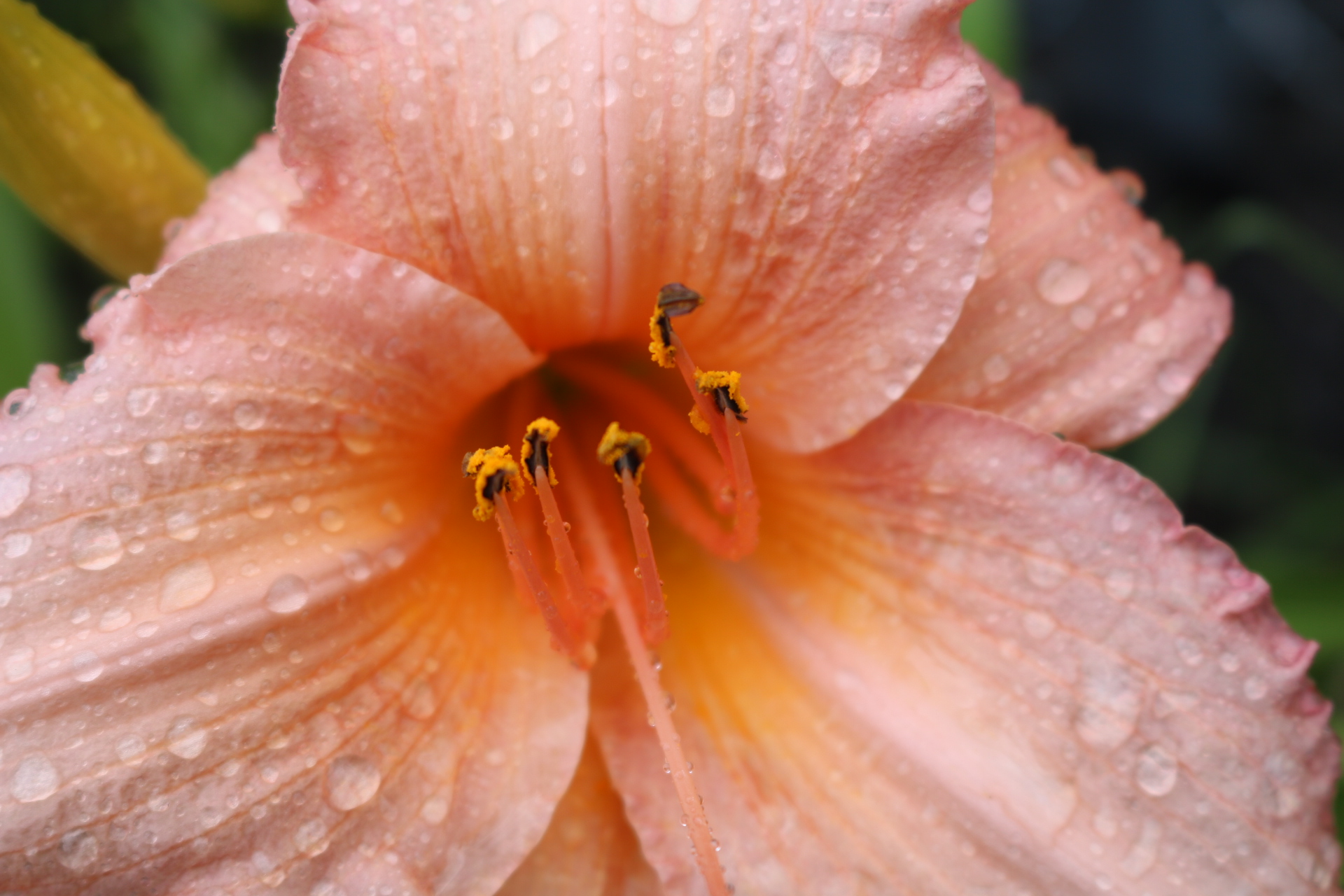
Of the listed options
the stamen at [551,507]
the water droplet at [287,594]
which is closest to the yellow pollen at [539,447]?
the stamen at [551,507]

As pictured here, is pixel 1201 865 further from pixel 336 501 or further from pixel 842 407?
pixel 336 501

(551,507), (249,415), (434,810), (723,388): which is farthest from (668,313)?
(434,810)

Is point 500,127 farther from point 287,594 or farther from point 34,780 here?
point 34,780

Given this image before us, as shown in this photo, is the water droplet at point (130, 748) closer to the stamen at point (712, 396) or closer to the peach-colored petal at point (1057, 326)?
the stamen at point (712, 396)

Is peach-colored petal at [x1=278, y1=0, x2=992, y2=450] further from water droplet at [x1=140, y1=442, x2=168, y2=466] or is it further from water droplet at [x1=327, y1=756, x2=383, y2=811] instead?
water droplet at [x1=327, y1=756, x2=383, y2=811]

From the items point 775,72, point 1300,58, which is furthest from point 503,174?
point 1300,58

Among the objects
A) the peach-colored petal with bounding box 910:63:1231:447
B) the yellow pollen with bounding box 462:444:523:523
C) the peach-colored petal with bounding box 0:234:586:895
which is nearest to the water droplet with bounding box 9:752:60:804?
the peach-colored petal with bounding box 0:234:586:895
